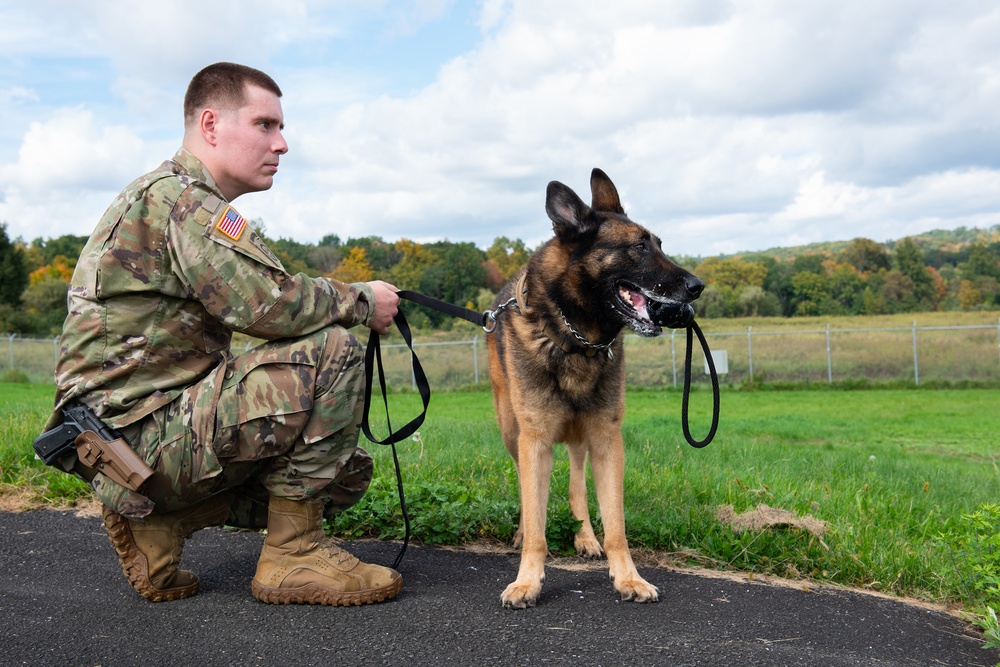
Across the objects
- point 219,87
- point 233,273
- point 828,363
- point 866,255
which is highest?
point 866,255

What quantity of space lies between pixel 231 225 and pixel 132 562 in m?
1.63

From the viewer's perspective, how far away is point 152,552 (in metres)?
3.76

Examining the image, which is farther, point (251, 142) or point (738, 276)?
point (738, 276)

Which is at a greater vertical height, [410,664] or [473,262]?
[473,262]

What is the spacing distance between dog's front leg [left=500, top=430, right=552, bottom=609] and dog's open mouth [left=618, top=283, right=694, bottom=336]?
0.81 meters

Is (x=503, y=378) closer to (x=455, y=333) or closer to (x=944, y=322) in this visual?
(x=455, y=333)

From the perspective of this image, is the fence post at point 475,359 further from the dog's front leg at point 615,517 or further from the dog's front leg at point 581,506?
the dog's front leg at point 615,517

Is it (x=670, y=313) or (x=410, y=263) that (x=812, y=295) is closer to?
(x=410, y=263)

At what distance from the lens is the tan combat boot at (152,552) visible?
12.2 ft

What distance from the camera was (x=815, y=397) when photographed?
24.1 metres

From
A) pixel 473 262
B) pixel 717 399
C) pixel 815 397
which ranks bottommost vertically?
pixel 815 397

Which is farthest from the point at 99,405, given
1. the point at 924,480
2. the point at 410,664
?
the point at 924,480

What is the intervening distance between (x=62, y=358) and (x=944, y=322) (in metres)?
45.1

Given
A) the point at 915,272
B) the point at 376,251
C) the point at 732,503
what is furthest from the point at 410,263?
the point at 915,272
